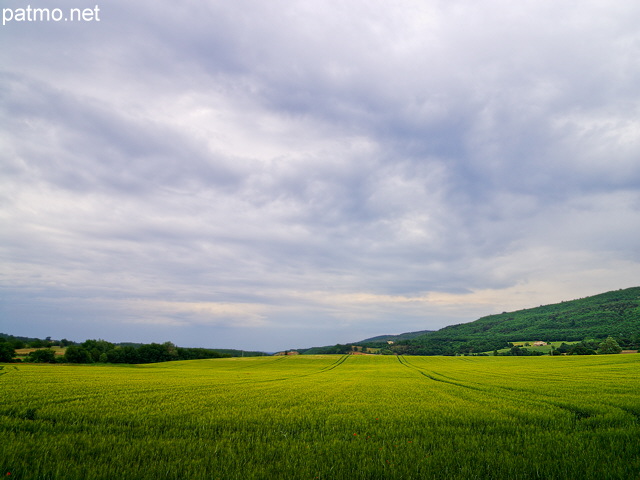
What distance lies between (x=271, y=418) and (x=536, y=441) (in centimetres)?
804

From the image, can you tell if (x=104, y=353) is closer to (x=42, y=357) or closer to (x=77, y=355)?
(x=77, y=355)

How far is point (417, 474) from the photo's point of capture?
605 centimetres

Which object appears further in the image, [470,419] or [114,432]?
[470,419]

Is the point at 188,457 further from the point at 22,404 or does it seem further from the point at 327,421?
the point at 22,404

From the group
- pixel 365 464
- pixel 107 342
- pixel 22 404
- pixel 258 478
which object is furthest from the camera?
pixel 107 342

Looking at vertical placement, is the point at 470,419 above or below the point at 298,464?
below

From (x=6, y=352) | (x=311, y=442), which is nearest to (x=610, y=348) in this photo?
(x=311, y=442)

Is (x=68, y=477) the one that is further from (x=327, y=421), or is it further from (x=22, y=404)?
(x=22, y=404)

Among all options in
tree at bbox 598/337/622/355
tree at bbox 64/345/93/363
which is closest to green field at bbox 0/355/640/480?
tree at bbox 64/345/93/363

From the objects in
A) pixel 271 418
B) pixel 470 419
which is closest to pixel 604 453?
pixel 470 419

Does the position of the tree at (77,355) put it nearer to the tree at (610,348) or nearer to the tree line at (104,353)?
the tree line at (104,353)

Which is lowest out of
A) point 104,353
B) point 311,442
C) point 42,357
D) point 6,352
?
point 104,353

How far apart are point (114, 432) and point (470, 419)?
1148cm

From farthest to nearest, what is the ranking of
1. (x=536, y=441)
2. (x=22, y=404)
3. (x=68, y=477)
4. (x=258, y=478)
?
(x=22, y=404), (x=536, y=441), (x=258, y=478), (x=68, y=477)
